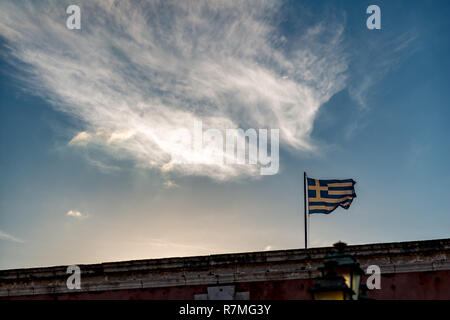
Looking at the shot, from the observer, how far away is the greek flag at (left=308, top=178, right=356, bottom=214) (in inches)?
499

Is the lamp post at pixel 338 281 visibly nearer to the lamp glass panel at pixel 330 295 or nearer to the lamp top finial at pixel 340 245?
the lamp glass panel at pixel 330 295

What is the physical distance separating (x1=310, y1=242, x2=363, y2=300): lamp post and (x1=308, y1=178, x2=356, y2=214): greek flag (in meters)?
7.42

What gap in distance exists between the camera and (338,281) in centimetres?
496

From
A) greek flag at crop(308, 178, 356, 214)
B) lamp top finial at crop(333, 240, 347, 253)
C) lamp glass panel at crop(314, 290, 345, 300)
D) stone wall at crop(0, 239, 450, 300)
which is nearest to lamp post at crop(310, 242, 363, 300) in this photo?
lamp glass panel at crop(314, 290, 345, 300)

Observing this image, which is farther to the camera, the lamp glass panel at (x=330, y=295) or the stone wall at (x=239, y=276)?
the stone wall at (x=239, y=276)

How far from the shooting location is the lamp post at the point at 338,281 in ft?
16.1

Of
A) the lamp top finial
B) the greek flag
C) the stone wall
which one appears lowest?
the stone wall

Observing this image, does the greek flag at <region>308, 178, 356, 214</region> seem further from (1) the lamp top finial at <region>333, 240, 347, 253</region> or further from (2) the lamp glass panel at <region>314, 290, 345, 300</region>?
(2) the lamp glass panel at <region>314, 290, 345, 300</region>

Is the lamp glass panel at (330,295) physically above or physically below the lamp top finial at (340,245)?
below

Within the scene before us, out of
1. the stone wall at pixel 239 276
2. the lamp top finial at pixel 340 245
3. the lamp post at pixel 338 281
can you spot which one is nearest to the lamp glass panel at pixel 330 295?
the lamp post at pixel 338 281

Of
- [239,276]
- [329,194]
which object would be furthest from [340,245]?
[329,194]

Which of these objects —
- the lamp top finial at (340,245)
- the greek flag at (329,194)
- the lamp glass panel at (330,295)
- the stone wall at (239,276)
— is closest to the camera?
the lamp glass panel at (330,295)

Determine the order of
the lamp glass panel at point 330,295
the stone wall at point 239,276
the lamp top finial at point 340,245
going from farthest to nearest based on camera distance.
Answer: the stone wall at point 239,276 → the lamp top finial at point 340,245 → the lamp glass panel at point 330,295

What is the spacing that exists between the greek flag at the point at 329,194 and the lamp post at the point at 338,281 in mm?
7415
